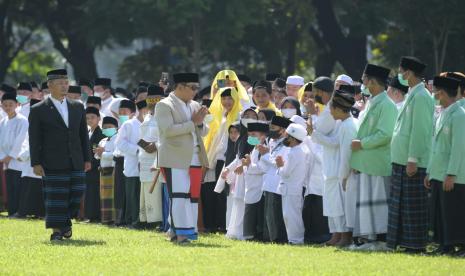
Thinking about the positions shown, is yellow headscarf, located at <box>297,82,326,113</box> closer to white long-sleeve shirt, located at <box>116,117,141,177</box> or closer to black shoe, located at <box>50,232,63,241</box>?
white long-sleeve shirt, located at <box>116,117,141,177</box>

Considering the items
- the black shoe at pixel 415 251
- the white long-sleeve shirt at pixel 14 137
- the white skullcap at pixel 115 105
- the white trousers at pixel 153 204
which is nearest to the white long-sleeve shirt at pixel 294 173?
the black shoe at pixel 415 251

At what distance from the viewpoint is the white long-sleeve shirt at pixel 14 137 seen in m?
21.8

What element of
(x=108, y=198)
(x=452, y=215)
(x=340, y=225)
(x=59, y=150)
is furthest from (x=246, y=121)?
(x=452, y=215)

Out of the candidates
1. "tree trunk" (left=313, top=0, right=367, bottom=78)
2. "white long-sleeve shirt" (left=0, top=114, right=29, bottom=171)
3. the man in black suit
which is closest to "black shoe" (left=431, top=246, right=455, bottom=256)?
the man in black suit

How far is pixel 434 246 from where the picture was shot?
47.2 ft

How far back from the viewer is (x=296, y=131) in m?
15.4

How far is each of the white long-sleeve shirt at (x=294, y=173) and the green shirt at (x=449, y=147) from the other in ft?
8.01

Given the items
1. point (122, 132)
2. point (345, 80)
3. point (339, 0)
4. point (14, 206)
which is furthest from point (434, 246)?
point (339, 0)

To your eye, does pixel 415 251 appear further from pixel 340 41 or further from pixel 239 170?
pixel 340 41

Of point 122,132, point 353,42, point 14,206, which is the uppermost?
point 353,42

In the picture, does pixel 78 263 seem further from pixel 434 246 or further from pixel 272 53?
pixel 272 53

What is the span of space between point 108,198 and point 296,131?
5282 millimetres

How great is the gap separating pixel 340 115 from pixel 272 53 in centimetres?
2671

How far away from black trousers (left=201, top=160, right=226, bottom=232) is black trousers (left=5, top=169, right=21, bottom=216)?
5.21m
